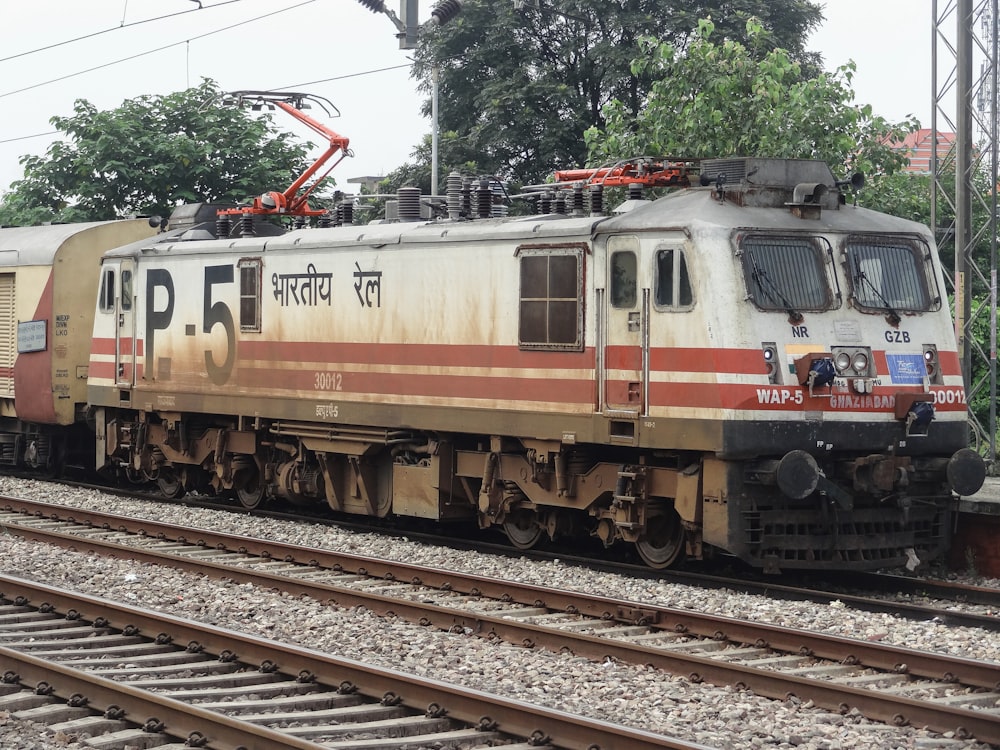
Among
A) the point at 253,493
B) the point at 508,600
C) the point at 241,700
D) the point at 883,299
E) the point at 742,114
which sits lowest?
the point at 241,700

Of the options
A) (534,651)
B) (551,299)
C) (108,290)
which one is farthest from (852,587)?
(108,290)

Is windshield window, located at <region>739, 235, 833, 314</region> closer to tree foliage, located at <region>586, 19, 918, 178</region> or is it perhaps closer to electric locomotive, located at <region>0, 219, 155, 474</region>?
tree foliage, located at <region>586, 19, 918, 178</region>

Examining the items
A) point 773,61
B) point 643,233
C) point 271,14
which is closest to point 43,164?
point 271,14

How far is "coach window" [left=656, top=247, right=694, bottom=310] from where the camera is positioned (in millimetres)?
12078

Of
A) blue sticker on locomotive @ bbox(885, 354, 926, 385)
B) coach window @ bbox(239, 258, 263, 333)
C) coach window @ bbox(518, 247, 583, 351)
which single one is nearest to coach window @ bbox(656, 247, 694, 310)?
coach window @ bbox(518, 247, 583, 351)

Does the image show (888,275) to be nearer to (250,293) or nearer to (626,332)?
(626,332)

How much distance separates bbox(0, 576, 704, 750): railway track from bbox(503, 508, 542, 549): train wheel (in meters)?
5.19

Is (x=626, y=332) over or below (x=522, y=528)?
over

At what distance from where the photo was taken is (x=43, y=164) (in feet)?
109

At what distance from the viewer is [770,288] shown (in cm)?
1212

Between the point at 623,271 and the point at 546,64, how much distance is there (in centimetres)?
2480

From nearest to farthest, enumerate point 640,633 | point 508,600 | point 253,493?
point 640,633 < point 508,600 < point 253,493

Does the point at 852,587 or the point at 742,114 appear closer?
the point at 852,587

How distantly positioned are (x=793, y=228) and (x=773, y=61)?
12.3 m
